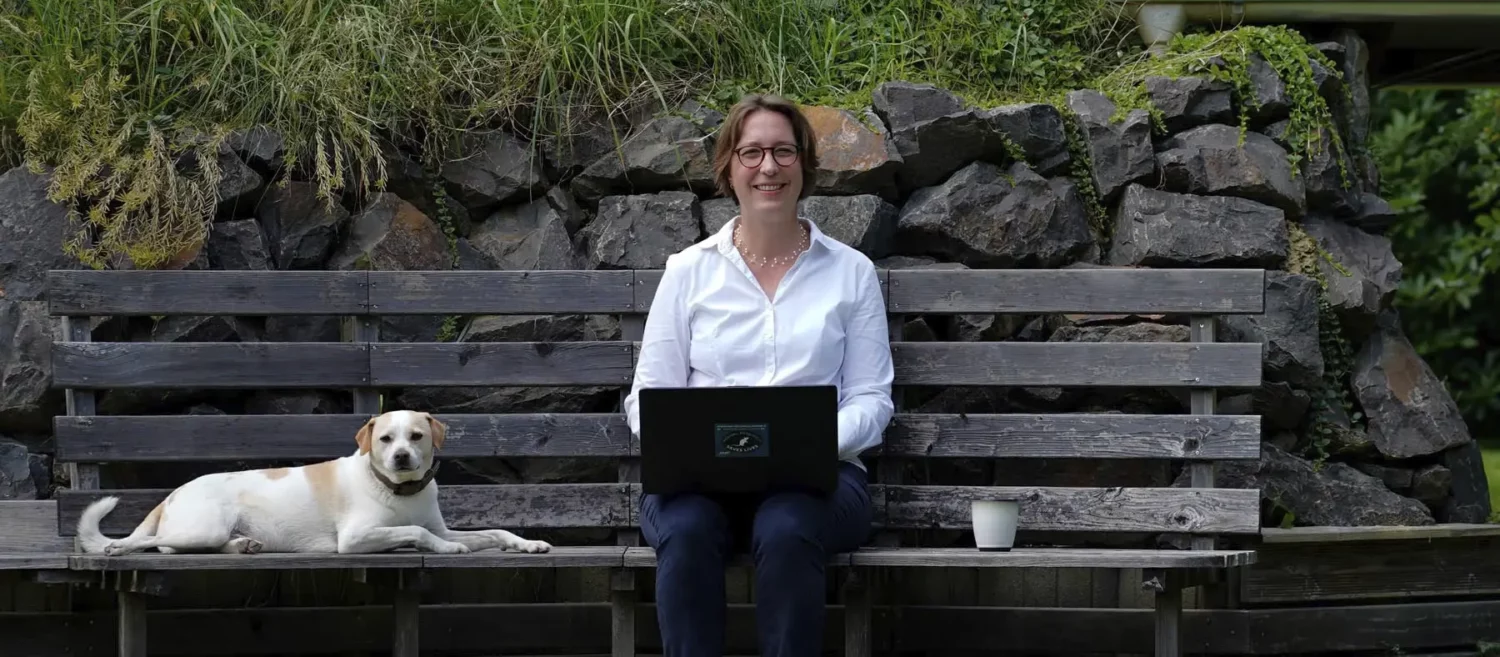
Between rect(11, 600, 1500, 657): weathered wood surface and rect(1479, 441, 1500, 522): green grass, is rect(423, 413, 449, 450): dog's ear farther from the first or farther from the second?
rect(1479, 441, 1500, 522): green grass

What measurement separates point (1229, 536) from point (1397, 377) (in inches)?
39.2

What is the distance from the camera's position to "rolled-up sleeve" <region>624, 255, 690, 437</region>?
407 centimetres

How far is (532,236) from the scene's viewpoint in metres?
4.95

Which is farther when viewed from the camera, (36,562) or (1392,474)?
(1392,474)

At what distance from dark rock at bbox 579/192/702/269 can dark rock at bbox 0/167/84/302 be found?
60.1 inches

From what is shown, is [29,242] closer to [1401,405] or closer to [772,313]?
[772,313]

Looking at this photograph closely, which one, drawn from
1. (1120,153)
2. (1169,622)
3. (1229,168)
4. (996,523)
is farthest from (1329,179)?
(996,523)

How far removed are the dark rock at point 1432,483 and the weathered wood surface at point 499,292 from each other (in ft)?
8.35

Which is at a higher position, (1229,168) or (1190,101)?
(1190,101)

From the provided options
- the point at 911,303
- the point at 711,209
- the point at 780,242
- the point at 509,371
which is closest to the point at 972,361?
the point at 911,303

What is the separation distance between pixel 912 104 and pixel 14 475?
285 centimetres

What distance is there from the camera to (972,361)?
444 centimetres

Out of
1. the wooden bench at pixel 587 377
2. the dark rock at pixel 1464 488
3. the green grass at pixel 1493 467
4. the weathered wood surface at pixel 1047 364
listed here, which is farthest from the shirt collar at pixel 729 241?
the green grass at pixel 1493 467

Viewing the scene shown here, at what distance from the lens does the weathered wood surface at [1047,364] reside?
14.4ft
